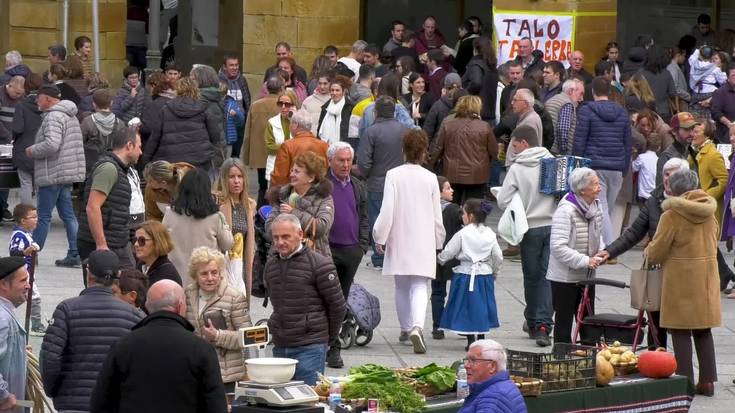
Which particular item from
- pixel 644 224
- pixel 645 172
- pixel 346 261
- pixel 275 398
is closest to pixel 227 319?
pixel 275 398

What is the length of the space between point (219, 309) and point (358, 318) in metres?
3.48

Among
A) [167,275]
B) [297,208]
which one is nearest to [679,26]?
[297,208]

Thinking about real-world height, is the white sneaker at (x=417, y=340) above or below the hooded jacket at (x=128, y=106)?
below

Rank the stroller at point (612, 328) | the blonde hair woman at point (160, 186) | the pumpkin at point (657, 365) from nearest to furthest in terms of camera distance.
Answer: the pumpkin at point (657, 365) → the stroller at point (612, 328) → the blonde hair woman at point (160, 186)

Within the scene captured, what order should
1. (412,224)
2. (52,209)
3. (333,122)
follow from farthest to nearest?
(333,122) < (52,209) < (412,224)

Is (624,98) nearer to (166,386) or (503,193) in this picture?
(503,193)

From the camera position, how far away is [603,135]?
18.2 meters

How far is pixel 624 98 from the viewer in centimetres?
2058

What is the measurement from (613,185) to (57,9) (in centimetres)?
1140

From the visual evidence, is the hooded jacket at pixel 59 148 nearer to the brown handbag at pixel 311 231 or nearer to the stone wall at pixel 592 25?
the brown handbag at pixel 311 231

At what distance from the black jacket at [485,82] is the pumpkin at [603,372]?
9.92 meters

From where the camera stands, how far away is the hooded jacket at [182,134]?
17.5 meters

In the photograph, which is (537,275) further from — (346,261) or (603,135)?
(603,135)

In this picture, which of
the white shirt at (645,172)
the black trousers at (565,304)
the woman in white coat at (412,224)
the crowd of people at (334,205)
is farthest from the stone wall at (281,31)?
the black trousers at (565,304)
